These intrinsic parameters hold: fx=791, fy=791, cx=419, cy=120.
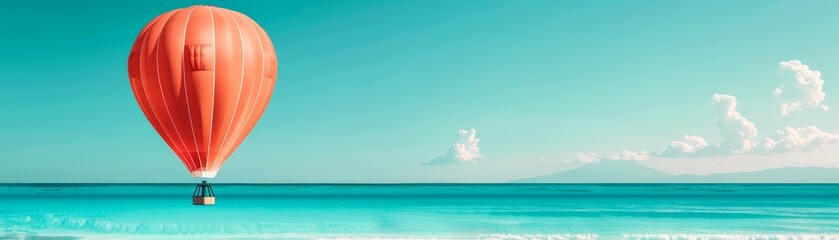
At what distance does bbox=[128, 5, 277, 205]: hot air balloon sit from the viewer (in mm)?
22516

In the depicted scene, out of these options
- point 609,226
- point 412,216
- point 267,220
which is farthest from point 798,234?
point 267,220

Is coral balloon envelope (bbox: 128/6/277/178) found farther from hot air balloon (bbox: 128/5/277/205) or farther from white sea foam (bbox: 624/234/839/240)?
white sea foam (bbox: 624/234/839/240)

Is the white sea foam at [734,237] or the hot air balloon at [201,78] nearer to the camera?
the hot air balloon at [201,78]

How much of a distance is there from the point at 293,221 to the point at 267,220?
1413 mm

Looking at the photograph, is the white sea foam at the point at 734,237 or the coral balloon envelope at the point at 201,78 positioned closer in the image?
the coral balloon envelope at the point at 201,78

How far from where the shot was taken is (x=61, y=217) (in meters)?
38.5

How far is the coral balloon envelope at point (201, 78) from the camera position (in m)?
22.5

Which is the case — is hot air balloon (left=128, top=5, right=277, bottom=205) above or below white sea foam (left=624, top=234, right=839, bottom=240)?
above

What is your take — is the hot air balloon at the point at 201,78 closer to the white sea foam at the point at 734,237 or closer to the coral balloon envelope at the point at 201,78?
the coral balloon envelope at the point at 201,78

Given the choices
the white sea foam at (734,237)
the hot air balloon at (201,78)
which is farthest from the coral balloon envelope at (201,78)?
the white sea foam at (734,237)

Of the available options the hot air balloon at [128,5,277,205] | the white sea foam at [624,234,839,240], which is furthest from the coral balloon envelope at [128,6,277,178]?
the white sea foam at [624,234,839,240]

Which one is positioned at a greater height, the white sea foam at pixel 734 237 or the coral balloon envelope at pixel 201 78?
the coral balloon envelope at pixel 201 78

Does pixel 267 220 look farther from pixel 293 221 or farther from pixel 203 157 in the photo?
pixel 203 157

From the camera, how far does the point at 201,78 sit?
22.5m
